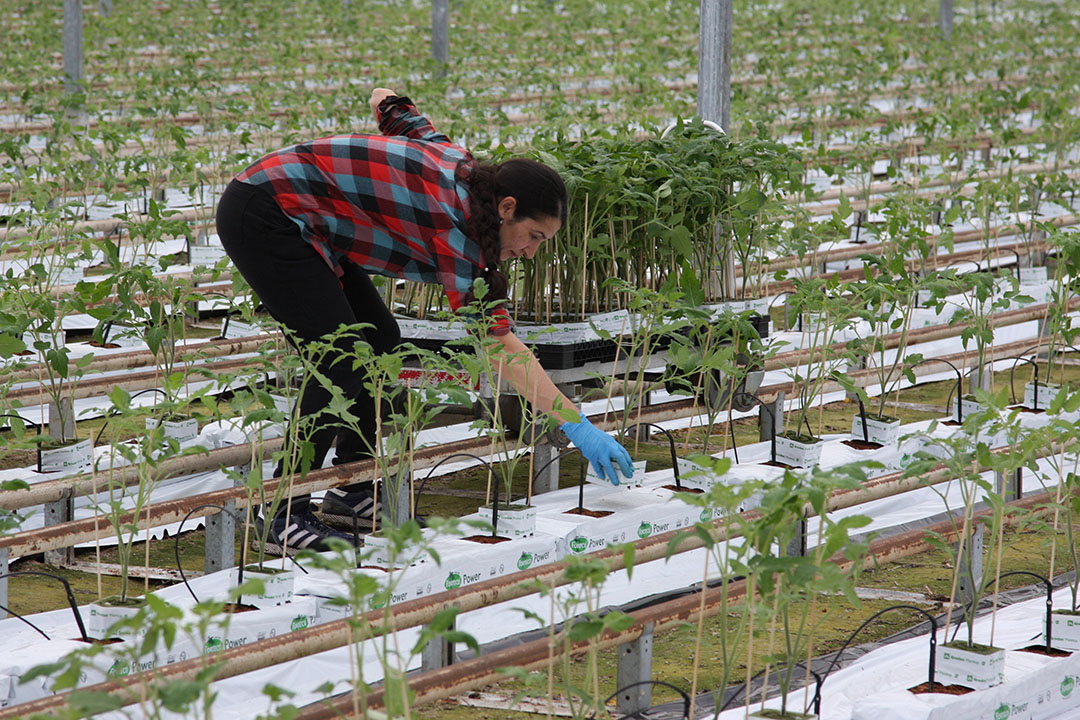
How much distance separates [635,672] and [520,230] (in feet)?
3.23

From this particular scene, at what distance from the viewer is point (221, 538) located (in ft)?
9.30

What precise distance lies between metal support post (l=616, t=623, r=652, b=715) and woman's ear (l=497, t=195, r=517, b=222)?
96 cm

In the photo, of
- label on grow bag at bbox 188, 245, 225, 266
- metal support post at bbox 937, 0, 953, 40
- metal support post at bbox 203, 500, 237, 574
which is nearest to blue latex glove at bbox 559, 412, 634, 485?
metal support post at bbox 203, 500, 237, 574

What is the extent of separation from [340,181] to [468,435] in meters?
1.19

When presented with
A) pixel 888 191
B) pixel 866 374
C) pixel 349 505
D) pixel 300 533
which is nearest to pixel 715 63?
pixel 866 374

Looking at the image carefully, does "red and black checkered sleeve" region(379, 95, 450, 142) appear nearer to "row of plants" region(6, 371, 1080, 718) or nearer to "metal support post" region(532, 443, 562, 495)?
"metal support post" region(532, 443, 562, 495)

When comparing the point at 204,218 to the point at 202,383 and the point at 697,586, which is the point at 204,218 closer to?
the point at 202,383

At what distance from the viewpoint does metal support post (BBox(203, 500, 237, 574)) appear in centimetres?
283

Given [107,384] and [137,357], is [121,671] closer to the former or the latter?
[107,384]

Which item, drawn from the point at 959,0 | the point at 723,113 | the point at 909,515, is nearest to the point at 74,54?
the point at 723,113

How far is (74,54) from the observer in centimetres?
846

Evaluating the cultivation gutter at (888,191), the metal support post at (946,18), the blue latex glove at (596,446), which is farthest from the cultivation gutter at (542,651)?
the metal support post at (946,18)

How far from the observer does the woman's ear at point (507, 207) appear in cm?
274

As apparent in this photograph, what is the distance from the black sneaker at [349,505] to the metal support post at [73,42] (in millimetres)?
5783
